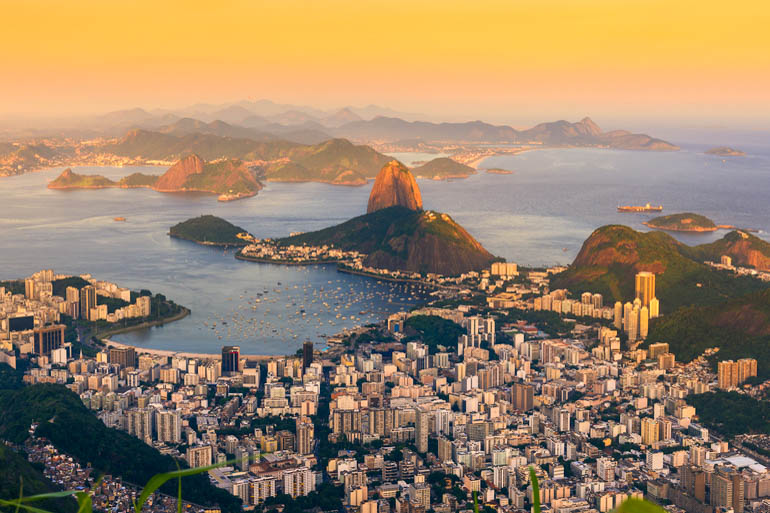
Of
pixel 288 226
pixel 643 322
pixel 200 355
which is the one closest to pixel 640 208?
pixel 288 226

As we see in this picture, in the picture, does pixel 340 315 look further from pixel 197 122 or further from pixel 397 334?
pixel 197 122

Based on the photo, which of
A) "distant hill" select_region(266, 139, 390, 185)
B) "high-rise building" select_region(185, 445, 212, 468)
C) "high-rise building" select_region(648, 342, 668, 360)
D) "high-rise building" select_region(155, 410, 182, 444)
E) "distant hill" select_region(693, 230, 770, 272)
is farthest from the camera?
"distant hill" select_region(266, 139, 390, 185)

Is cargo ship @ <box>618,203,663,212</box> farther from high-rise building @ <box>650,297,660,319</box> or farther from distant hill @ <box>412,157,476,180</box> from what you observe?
high-rise building @ <box>650,297,660,319</box>

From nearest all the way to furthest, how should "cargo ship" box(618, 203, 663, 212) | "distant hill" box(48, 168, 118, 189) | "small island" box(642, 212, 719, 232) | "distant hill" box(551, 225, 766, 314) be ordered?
"distant hill" box(551, 225, 766, 314), "small island" box(642, 212, 719, 232), "cargo ship" box(618, 203, 663, 212), "distant hill" box(48, 168, 118, 189)

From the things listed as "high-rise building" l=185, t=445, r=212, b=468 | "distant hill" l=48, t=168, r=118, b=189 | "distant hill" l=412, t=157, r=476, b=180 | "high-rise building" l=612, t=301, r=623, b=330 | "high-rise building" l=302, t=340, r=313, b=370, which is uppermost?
"distant hill" l=412, t=157, r=476, b=180

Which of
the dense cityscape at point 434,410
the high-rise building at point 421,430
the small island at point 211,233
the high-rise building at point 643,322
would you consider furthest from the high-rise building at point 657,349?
the small island at point 211,233

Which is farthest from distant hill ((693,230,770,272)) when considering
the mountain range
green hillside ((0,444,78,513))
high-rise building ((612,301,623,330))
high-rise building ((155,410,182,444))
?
green hillside ((0,444,78,513))
